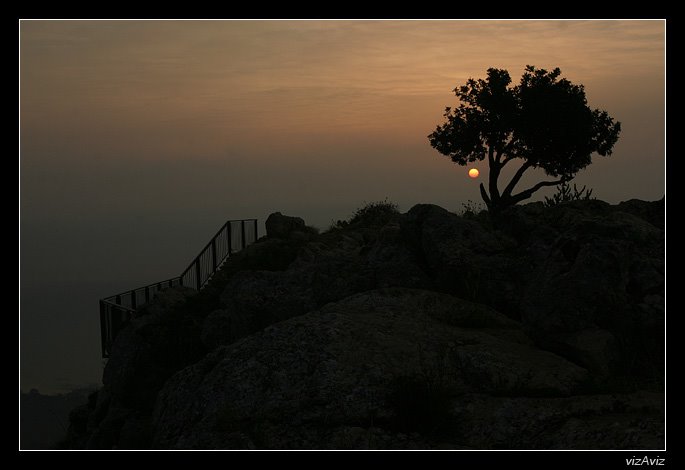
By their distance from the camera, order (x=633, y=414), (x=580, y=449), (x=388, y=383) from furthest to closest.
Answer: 1. (x=388, y=383)
2. (x=633, y=414)
3. (x=580, y=449)

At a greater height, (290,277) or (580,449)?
(290,277)

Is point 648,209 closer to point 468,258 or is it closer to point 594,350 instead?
point 468,258

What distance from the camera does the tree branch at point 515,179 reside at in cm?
4331

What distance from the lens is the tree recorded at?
42281 millimetres

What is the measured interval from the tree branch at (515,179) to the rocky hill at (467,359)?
83.1 feet

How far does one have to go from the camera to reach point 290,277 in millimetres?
19578

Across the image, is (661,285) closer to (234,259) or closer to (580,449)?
(580,449)

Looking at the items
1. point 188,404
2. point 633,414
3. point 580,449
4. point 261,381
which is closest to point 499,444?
point 580,449

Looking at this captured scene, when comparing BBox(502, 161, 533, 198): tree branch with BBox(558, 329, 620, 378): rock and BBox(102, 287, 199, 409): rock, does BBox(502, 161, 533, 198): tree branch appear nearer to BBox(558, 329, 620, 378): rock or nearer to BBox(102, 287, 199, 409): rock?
BBox(102, 287, 199, 409): rock

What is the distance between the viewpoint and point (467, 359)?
12805 mm

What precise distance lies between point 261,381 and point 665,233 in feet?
26.5

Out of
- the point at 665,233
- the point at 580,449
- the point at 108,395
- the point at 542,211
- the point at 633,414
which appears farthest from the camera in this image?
the point at 108,395

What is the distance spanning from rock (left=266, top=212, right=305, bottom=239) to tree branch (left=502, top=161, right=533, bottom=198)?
12316 mm

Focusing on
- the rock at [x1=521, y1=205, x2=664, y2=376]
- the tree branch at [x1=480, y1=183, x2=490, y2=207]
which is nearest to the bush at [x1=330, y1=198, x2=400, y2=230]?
the tree branch at [x1=480, y1=183, x2=490, y2=207]
